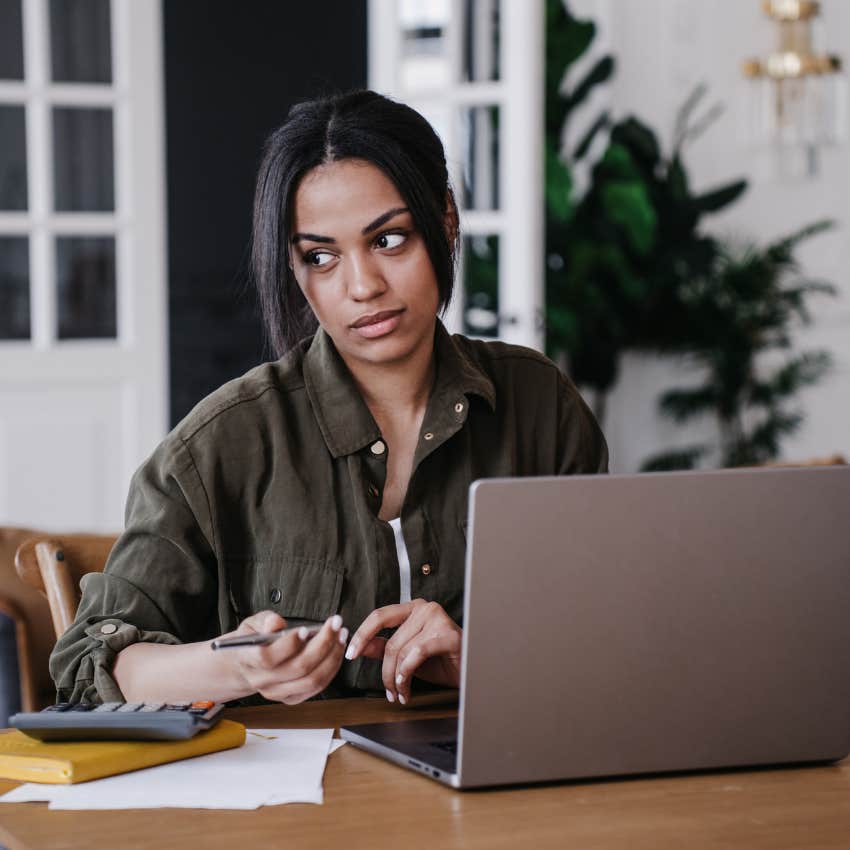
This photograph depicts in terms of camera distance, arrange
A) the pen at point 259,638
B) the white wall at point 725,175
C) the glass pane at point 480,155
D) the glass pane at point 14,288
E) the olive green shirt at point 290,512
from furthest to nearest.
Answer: the white wall at point 725,175
the glass pane at point 14,288
the glass pane at point 480,155
the olive green shirt at point 290,512
the pen at point 259,638

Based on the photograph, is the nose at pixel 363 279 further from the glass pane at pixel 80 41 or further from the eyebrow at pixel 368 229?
the glass pane at pixel 80 41

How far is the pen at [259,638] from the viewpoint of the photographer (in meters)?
1.27

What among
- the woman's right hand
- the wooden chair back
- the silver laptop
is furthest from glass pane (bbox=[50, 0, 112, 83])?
the silver laptop

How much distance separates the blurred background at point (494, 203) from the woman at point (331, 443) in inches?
111

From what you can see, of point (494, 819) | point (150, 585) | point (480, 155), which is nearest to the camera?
point (494, 819)

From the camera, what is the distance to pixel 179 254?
5832 millimetres

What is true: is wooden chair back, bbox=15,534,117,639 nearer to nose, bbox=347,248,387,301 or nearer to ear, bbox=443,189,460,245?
nose, bbox=347,248,387,301

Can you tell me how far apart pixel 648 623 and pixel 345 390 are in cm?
69

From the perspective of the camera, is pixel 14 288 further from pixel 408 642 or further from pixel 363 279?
pixel 408 642

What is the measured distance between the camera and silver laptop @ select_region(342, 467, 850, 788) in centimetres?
116

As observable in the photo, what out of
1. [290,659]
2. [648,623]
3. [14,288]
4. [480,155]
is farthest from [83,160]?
[648,623]

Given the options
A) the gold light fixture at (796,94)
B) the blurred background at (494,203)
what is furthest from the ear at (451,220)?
the gold light fixture at (796,94)

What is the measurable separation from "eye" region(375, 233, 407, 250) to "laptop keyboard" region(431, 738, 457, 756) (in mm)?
630

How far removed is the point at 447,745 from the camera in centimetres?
135
